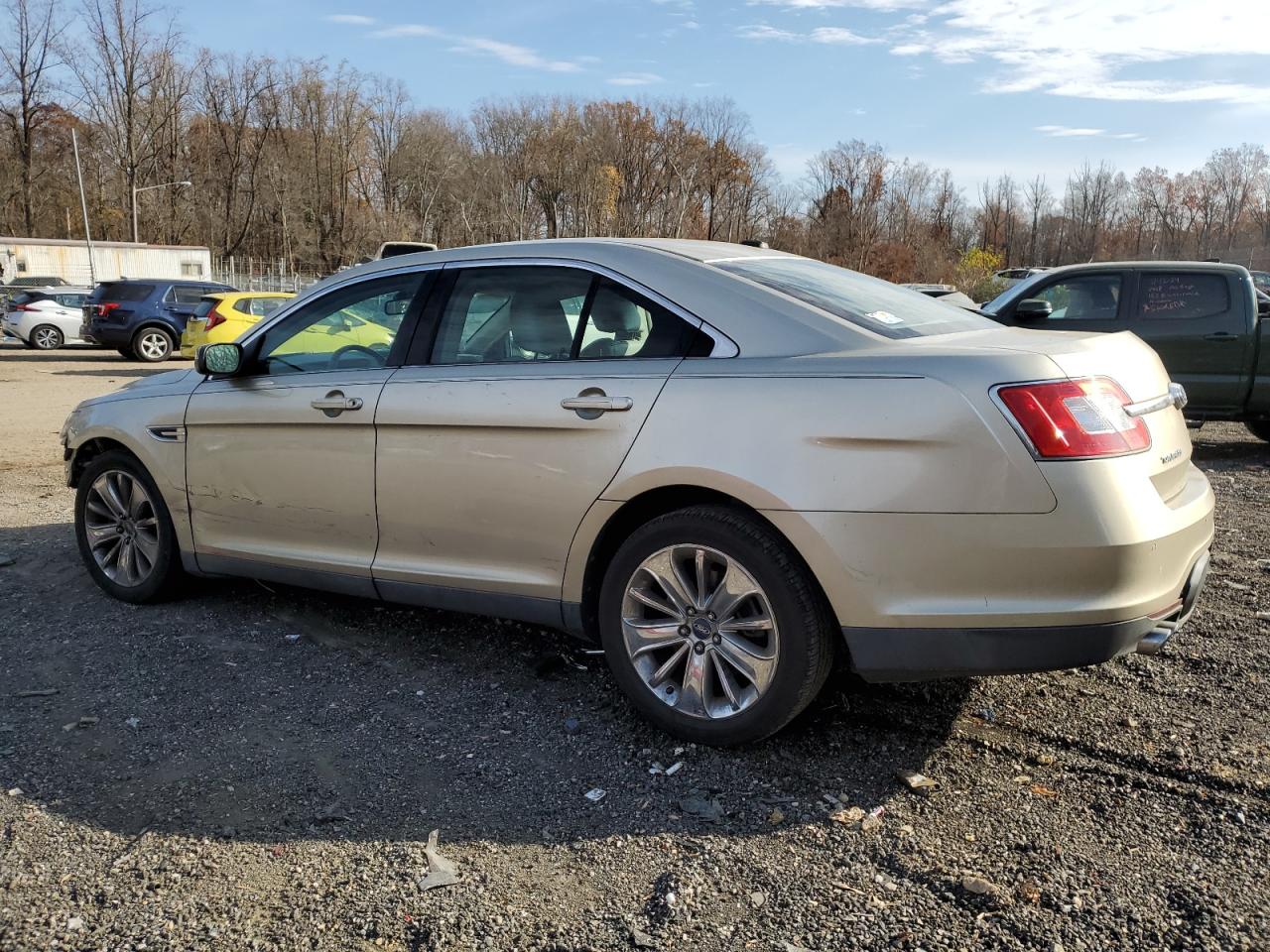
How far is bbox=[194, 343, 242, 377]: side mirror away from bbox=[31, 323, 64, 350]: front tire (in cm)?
2471

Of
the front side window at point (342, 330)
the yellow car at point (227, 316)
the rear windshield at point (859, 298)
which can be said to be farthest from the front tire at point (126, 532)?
the yellow car at point (227, 316)

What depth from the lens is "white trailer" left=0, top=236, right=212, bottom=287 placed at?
46.7m

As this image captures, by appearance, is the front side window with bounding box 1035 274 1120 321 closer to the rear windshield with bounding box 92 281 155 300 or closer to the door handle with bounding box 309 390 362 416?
the door handle with bounding box 309 390 362 416

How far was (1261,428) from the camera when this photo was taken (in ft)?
32.7

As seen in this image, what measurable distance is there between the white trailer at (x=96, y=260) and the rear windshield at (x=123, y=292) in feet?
92.8

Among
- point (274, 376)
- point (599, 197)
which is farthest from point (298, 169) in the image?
point (274, 376)

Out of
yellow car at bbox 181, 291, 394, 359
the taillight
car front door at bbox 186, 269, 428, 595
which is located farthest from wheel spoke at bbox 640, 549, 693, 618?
yellow car at bbox 181, 291, 394, 359

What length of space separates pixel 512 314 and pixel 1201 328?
789cm

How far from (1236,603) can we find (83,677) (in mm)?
5091

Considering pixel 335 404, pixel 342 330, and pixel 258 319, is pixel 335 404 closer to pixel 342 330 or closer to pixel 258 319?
pixel 342 330

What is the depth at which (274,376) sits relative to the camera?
4.41 metres

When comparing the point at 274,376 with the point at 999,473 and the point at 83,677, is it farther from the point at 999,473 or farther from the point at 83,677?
the point at 999,473

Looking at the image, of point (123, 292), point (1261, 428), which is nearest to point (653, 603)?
point (1261, 428)

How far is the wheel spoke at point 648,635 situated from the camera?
3.34 metres
